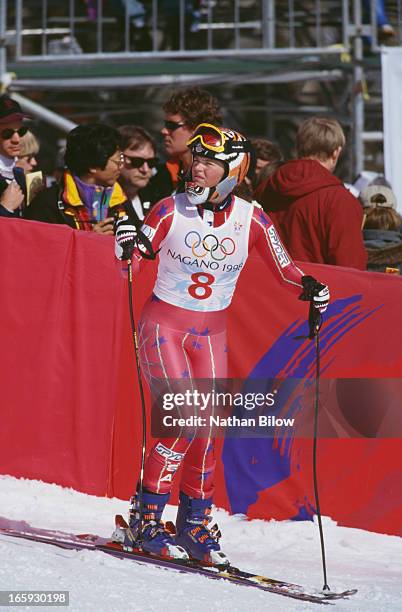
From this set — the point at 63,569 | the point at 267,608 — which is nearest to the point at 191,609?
the point at 267,608

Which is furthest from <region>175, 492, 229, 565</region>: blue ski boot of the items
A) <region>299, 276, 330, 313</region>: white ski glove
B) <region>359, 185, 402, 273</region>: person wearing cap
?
<region>359, 185, 402, 273</region>: person wearing cap

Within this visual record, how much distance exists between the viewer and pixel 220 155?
225 inches

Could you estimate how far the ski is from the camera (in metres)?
5.40

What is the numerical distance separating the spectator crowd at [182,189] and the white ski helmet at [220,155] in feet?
2.93

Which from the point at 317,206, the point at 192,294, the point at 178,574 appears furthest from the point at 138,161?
the point at 178,574

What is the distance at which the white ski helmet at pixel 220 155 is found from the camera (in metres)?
5.71

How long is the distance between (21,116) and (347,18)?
4.76m

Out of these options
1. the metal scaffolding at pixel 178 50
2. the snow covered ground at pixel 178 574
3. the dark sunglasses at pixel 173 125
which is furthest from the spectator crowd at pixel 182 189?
the metal scaffolding at pixel 178 50

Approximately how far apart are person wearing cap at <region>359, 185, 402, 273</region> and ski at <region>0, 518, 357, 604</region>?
94.2 inches

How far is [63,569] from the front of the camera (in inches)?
209

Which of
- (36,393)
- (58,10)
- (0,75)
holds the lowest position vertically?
(36,393)

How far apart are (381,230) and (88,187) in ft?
6.08

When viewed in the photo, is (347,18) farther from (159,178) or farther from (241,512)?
(241,512)

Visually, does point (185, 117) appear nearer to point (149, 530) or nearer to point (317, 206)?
point (317, 206)
